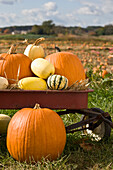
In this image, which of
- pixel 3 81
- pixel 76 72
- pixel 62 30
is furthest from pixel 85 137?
pixel 62 30

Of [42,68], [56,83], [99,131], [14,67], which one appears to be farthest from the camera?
[99,131]

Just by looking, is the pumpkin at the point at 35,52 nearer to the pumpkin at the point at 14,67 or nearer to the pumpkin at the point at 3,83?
the pumpkin at the point at 14,67

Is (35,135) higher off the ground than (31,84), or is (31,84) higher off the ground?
(31,84)

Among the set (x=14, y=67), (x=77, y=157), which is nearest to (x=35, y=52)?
(x=14, y=67)

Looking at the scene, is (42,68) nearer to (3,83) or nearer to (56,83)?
(56,83)

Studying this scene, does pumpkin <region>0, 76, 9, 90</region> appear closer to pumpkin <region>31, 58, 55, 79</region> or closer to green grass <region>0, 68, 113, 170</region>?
pumpkin <region>31, 58, 55, 79</region>

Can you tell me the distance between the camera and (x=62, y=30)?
1140 inches

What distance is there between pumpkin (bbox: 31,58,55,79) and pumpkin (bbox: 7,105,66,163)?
34cm

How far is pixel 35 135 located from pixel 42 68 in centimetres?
64

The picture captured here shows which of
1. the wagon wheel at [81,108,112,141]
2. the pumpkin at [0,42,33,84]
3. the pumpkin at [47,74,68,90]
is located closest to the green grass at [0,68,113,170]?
the wagon wheel at [81,108,112,141]

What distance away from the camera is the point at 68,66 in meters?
2.97

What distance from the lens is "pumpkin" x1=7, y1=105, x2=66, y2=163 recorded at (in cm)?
251

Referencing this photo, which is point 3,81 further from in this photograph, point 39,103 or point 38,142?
point 38,142

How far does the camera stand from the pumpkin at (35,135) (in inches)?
98.7
